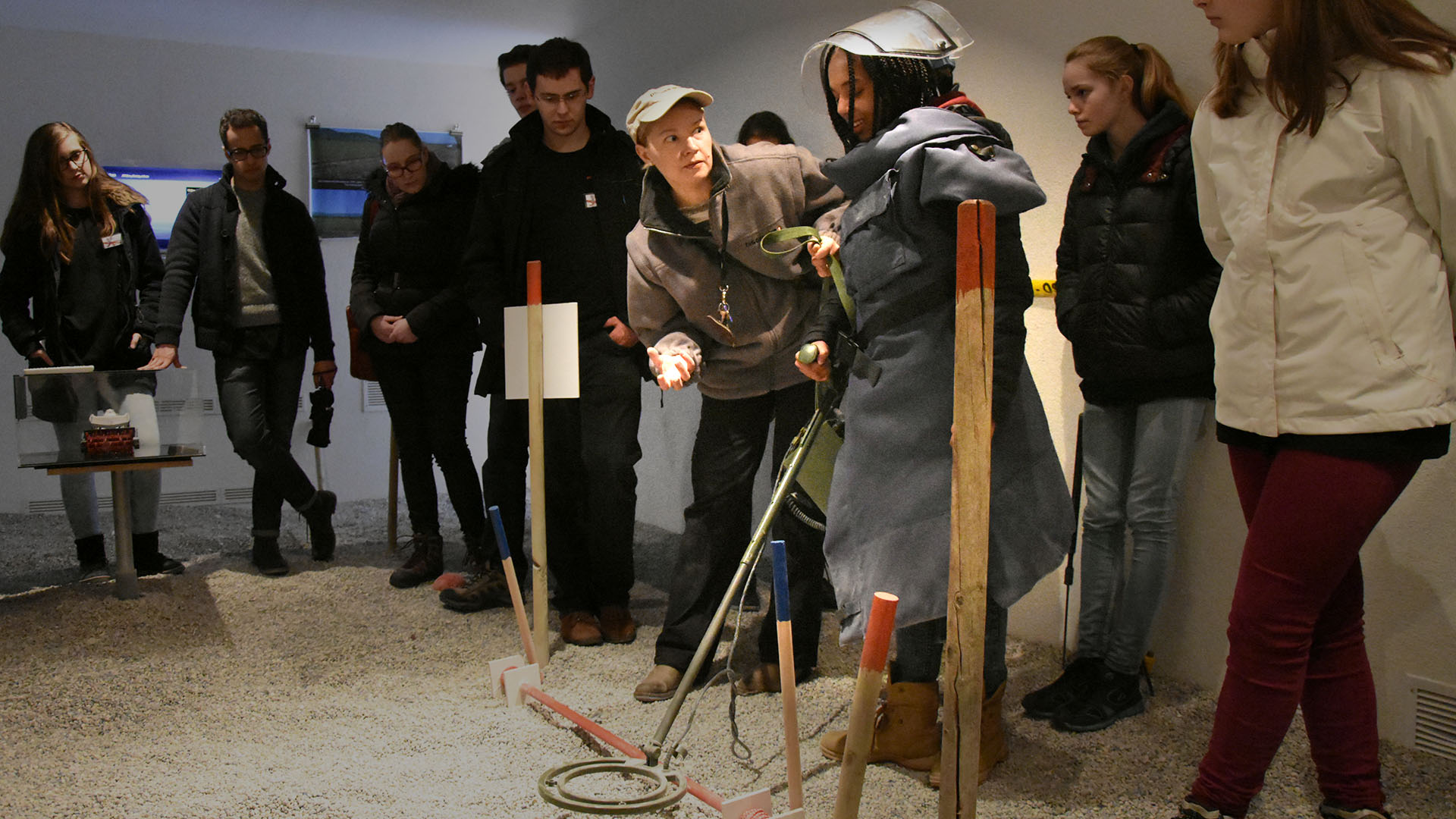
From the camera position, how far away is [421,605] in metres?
3.54

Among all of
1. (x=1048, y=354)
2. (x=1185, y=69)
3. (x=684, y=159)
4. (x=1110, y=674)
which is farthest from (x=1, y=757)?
(x=1185, y=69)

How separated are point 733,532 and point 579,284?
937 millimetres

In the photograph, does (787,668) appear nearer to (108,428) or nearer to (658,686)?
(658,686)

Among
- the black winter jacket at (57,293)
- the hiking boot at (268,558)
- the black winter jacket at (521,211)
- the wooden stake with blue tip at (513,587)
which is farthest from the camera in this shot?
the hiking boot at (268,558)

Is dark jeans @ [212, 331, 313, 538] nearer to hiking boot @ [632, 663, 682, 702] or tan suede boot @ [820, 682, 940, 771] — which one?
hiking boot @ [632, 663, 682, 702]

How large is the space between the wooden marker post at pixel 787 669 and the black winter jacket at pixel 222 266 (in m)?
2.85

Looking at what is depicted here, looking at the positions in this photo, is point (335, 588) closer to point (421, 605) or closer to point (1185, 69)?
point (421, 605)

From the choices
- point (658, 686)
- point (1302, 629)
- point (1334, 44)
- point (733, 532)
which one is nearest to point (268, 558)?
point (658, 686)

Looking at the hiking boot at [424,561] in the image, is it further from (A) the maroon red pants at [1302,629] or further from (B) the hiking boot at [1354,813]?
(B) the hiking boot at [1354,813]

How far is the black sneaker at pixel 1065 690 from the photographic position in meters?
2.41

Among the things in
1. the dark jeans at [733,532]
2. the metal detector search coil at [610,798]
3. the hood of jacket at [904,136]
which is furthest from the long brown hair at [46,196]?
the hood of jacket at [904,136]

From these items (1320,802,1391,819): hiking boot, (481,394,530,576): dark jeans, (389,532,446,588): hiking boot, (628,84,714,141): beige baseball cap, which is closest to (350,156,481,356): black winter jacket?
(481,394,530,576): dark jeans

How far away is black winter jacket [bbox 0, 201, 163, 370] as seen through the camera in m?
3.65

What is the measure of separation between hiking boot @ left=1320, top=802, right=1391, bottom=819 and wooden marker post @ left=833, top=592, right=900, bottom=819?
88 cm
